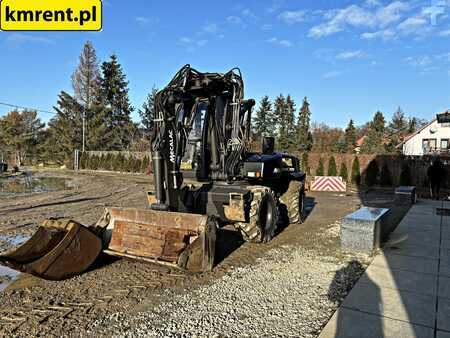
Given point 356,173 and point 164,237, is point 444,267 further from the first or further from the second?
point 356,173

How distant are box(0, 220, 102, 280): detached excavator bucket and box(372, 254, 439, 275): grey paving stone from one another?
4.38 meters

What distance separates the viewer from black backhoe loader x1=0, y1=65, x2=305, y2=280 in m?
4.69

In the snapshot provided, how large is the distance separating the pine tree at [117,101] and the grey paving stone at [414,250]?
143ft

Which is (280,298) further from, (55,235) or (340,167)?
(340,167)

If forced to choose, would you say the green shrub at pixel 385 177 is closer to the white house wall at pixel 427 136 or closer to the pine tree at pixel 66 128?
the white house wall at pixel 427 136

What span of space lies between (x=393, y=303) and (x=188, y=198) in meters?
3.70

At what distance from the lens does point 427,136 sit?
4319cm

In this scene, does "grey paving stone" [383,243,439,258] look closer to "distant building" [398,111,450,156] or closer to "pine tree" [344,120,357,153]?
"distant building" [398,111,450,156]

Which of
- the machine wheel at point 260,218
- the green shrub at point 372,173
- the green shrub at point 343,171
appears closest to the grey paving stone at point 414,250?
the machine wheel at point 260,218

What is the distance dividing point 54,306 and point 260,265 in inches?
116

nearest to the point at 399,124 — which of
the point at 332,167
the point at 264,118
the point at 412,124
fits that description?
the point at 412,124

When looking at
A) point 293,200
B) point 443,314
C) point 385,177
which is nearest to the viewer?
point 443,314

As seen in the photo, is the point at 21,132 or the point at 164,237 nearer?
the point at 164,237

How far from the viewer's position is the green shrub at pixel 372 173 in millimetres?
22094
